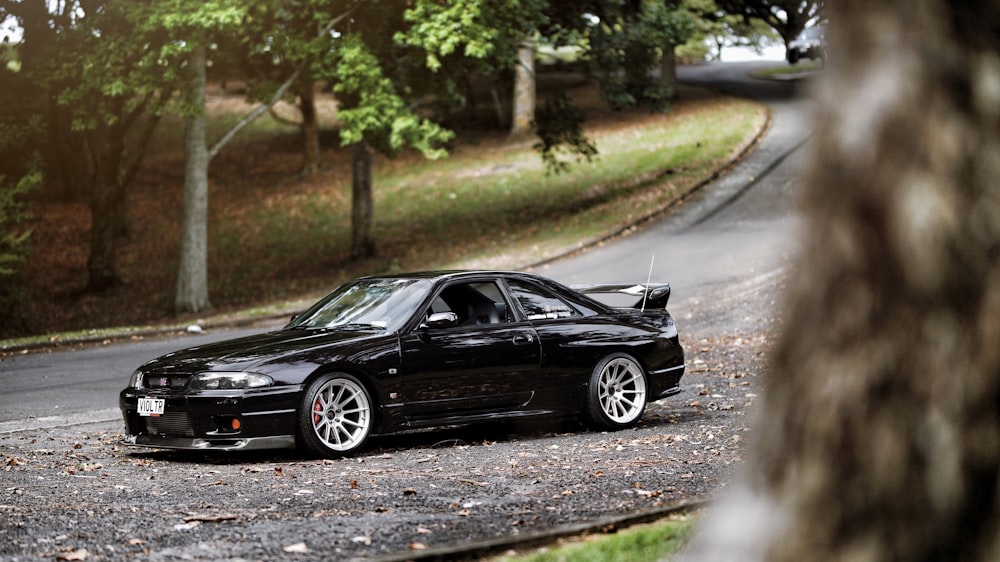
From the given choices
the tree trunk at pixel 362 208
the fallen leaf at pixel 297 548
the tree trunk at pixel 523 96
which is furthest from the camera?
the tree trunk at pixel 523 96

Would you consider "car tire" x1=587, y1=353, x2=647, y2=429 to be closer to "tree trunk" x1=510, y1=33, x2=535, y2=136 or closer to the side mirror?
the side mirror

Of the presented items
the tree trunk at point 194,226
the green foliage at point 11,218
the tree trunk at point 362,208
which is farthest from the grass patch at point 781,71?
the green foliage at point 11,218

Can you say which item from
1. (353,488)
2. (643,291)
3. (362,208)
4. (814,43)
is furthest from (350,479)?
(362,208)

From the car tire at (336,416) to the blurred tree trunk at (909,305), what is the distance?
6.33 meters

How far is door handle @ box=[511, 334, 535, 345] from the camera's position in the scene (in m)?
10.1

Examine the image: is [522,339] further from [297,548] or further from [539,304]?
[297,548]

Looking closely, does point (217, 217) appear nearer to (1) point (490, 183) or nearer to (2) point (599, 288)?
(1) point (490, 183)

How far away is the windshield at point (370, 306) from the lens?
992 centimetres

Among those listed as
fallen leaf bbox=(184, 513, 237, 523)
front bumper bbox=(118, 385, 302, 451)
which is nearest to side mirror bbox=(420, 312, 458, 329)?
front bumper bbox=(118, 385, 302, 451)

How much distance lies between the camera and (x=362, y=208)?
30.6m

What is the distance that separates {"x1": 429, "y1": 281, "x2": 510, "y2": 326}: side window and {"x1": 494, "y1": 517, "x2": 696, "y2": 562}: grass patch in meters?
4.47

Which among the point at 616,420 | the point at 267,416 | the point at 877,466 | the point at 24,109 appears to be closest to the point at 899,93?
the point at 877,466

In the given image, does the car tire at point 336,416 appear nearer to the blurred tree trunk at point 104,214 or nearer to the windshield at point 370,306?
the windshield at point 370,306

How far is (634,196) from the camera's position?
32.2 meters
